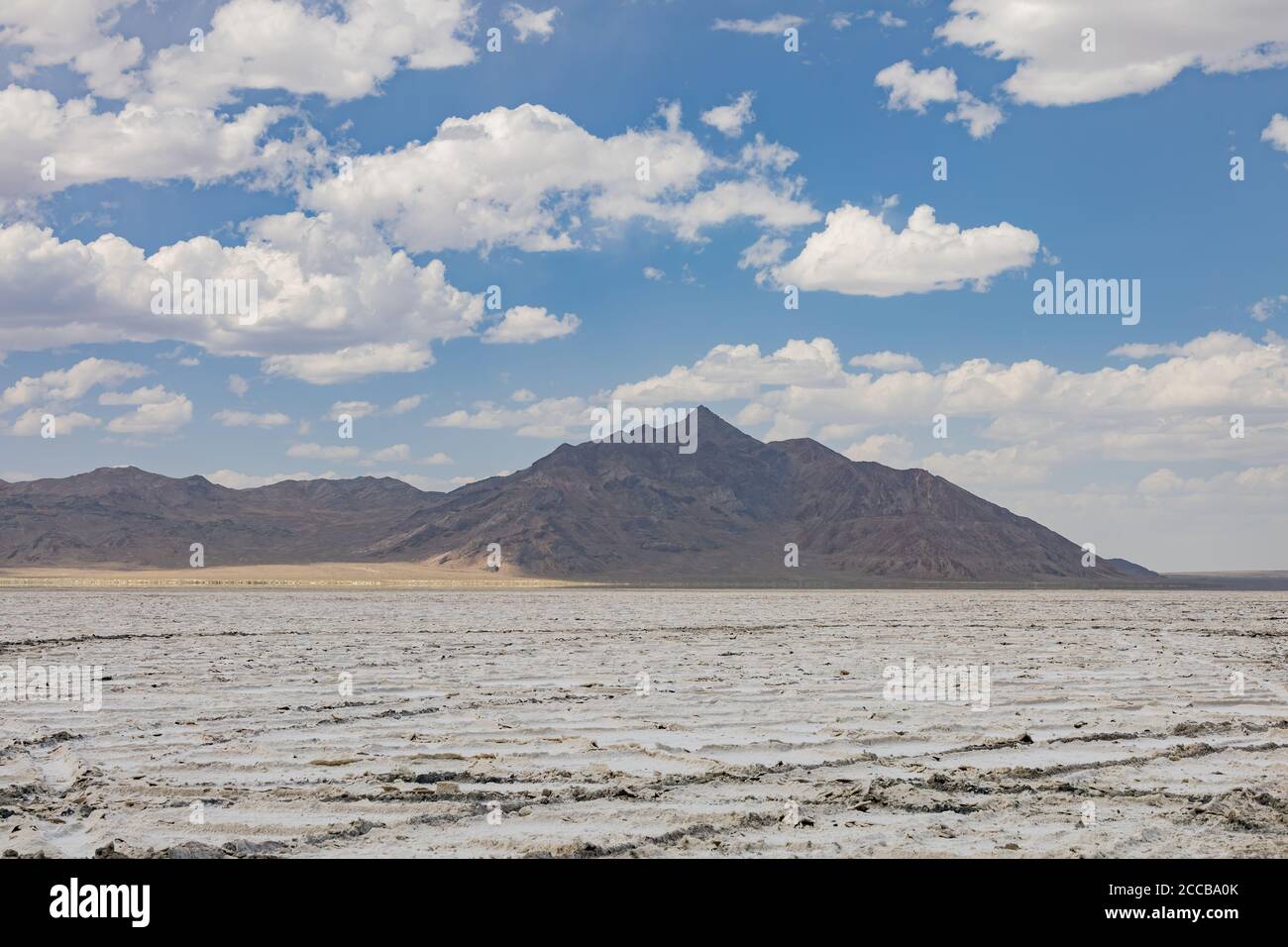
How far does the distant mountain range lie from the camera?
11719 cm

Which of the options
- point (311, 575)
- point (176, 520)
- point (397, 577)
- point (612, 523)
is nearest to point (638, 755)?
point (311, 575)

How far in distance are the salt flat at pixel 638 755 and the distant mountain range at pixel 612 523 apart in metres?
79.7

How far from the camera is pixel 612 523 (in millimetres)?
133875

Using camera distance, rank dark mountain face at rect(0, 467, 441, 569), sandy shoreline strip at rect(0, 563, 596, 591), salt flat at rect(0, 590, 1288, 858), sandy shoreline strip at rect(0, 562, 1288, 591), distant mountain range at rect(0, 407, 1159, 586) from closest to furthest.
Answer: salt flat at rect(0, 590, 1288, 858) < sandy shoreline strip at rect(0, 563, 596, 591) < sandy shoreline strip at rect(0, 562, 1288, 591) < distant mountain range at rect(0, 407, 1159, 586) < dark mountain face at rect(0, 467, 441, 569)

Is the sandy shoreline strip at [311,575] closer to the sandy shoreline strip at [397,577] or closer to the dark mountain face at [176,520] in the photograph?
the sandy shoreline strip at [397,577]

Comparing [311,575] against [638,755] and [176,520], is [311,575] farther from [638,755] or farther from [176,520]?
[638,755]

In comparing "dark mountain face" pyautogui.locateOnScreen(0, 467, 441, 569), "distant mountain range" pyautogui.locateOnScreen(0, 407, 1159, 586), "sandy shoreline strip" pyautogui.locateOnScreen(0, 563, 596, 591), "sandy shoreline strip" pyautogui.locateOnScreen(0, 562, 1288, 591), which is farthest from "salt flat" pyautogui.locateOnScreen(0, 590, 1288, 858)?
"dark mountain face" pyautogui.locateOnScreen(0, 467, 441, 569)

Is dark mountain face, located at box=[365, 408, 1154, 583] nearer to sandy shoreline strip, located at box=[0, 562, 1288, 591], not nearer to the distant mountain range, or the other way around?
the distant mountain range

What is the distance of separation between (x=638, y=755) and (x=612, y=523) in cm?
12352

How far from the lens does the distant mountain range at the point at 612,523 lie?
117 metres

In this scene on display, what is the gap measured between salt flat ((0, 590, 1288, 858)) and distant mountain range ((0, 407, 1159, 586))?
79743 millimetres

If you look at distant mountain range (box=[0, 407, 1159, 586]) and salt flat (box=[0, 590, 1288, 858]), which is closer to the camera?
salt flat (box=[0, 590, 1288, 858])

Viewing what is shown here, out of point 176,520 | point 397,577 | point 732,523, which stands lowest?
point 397,577
